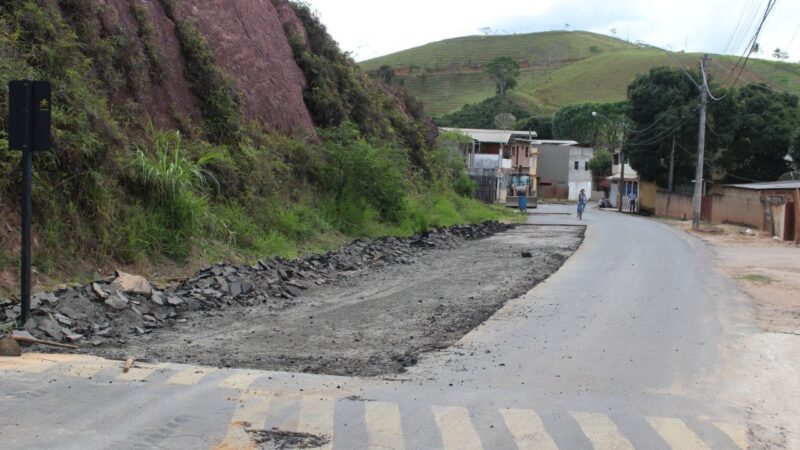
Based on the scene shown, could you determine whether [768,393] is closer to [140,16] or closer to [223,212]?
[223,212]

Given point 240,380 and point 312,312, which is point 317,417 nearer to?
point 240,380

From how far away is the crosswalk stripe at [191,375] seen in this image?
7.09 m

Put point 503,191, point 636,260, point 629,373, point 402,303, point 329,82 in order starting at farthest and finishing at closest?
point 503,191 → point 329,82 → point 636,260 → point 402,303 → point 629,373

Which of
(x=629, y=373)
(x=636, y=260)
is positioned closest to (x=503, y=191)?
(x=636, y=260)

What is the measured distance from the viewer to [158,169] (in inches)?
544

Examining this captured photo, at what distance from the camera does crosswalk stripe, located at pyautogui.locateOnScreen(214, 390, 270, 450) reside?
5.59 meters

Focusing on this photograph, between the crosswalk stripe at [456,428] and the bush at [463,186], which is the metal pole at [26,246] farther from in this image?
the bush at [463,186]

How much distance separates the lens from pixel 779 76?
121625 millimetres

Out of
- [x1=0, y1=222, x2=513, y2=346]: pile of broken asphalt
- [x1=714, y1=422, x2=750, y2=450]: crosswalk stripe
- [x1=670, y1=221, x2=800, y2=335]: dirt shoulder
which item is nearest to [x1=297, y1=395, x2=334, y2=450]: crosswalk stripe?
[x1=714, y1=422, x2=750, y2=450]: crosswalk stripe

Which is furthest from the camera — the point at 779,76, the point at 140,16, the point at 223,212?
the point at 779,76

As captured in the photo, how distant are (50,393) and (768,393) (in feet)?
21.8

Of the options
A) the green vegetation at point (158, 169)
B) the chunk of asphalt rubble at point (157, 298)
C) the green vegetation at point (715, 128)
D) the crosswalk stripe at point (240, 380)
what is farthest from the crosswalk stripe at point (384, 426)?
the green vegetation at point (715, 128)

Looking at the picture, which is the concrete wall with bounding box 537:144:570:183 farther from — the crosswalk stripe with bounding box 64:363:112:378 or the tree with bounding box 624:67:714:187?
the crosswalk stripe with bounding box 64:363:112:378

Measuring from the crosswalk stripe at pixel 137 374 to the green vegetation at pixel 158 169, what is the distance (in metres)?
3.65
